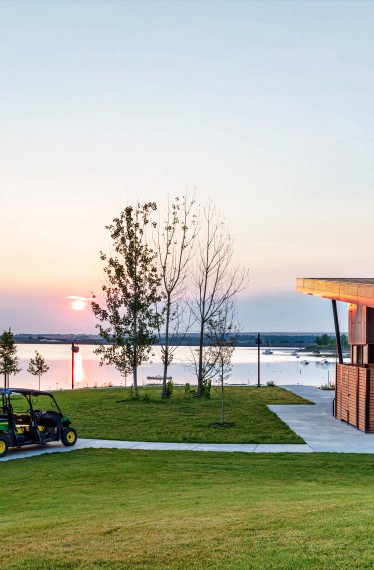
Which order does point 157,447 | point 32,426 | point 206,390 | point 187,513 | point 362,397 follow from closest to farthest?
1. point 187,513
2. point 157,447
3. point 32,426
4. point 362,397
5. point 206,390

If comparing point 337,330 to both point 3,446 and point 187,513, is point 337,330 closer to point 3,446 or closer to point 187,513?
point 3,446

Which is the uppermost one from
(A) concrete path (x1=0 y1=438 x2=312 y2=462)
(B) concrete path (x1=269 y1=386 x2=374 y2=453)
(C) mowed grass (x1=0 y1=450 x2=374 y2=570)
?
(C) mowed grass (x1=0 y1=450 x2=374 y2=570)

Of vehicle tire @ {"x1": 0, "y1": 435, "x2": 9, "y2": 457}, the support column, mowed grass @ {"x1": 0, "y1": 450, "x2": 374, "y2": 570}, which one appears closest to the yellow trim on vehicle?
vehicle tire @ {"x1": 0, "y1": 435, "x2": 9, "y2": 457}

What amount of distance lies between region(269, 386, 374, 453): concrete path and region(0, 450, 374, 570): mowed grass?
2278mm

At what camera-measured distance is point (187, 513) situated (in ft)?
27.1

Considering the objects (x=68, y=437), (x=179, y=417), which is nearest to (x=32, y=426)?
(x=68, y=437)

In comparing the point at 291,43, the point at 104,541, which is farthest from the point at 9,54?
the point at 104,541

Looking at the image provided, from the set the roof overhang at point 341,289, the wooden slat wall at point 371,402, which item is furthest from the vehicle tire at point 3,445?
the wooden slat wall at point 371,402

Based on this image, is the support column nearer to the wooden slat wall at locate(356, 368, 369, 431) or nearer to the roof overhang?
the roof overhang

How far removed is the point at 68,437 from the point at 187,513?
874 cm

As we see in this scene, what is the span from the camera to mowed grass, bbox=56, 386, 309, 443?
58.7 ft

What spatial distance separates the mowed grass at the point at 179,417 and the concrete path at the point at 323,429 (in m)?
0.45

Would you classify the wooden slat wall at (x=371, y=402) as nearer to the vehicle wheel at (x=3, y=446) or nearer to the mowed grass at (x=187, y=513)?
the mowed grass at (x=187, y=513)

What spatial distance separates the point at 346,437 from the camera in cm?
1823
